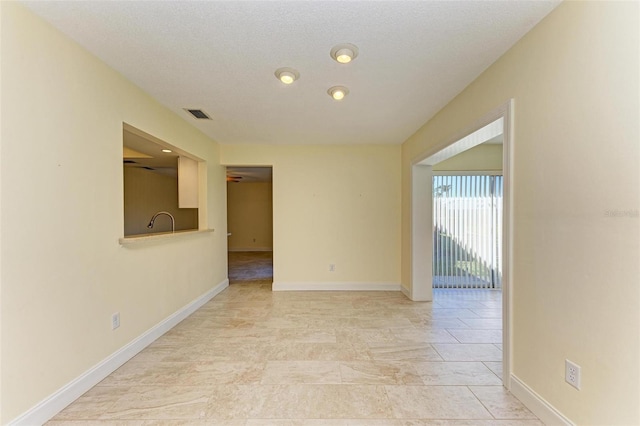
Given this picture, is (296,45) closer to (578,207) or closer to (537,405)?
(578,207)

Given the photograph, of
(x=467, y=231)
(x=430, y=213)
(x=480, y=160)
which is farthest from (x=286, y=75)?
(x=467, y=231)

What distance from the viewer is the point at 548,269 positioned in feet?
5.08

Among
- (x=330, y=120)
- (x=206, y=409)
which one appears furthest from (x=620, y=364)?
(x=330, y=120)

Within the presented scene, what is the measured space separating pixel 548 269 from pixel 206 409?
7.35 feet

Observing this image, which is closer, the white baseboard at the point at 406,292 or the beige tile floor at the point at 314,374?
the beige tile floor at the point at 314,374

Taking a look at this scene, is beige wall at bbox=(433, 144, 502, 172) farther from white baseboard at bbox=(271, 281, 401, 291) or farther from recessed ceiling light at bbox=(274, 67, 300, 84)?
recessed ceiling light at bbox=(274, 67, 300, 84)

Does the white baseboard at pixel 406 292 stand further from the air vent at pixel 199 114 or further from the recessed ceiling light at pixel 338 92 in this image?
the air vent at pixel 199 114

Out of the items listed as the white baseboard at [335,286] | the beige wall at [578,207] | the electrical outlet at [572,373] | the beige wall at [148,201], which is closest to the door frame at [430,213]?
the beige wall at [578,207]

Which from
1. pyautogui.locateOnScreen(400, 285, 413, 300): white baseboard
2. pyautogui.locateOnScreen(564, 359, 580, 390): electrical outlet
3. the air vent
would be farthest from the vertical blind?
the air vent

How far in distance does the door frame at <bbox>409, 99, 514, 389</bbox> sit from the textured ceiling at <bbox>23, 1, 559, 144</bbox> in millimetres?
435

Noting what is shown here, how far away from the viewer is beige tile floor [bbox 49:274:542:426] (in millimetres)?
1654

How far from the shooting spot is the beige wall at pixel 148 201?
6457 millimetres

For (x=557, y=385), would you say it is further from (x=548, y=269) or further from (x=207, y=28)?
(x=207, y=28)

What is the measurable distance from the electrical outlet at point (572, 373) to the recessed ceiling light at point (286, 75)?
2.52 meters
